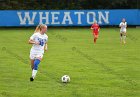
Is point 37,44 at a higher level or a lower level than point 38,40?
lower

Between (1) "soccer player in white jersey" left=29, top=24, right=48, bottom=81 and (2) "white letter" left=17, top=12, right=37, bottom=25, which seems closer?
(1) "soccer player in white jersey" left=29, top=24, right=48, bottom=81

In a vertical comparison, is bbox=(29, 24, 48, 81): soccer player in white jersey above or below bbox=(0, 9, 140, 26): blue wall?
above

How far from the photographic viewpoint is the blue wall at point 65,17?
5781cm

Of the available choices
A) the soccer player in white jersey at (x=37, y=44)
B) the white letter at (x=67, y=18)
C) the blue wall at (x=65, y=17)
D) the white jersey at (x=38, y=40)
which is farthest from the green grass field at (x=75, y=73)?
the white letter at (x=67, y=18)

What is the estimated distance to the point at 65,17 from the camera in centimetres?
5916

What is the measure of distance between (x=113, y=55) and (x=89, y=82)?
10.7 metres

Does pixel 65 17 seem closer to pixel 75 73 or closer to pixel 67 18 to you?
pixel 67 18

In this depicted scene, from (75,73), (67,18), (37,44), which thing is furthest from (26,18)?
(37,44)

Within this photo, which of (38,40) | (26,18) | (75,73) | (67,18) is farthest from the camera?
(67,18)

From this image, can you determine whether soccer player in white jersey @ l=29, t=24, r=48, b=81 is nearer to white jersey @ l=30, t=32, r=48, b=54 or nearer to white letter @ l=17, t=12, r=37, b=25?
white jersey @ l=30, t=32, r=48, b=54

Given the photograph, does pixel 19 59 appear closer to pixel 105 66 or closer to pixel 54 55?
pixel 54 55

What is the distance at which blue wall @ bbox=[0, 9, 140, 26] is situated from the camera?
57.8 m

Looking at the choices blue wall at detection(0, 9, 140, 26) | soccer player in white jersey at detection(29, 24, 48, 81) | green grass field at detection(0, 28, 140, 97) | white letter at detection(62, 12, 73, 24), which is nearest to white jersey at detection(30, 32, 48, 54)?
soccer player in white jersey at detection(29, 24, 48, 81)

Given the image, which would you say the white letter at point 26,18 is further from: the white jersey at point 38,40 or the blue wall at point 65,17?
the white jersey at point 38,40
